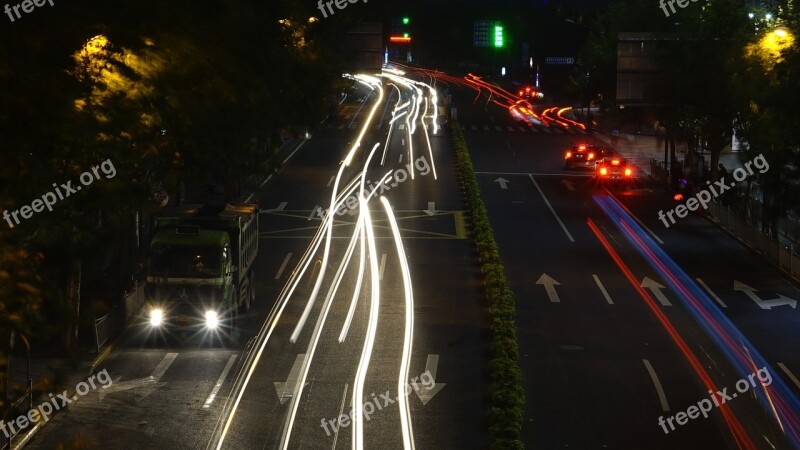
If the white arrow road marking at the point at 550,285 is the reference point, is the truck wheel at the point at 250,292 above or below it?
above

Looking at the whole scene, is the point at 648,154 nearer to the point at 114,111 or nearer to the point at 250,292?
the point at 250,292

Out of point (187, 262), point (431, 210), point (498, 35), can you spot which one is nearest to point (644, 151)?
point (498, 35)

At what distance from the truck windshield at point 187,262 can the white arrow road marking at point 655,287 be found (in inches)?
498

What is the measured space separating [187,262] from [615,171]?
3175cm

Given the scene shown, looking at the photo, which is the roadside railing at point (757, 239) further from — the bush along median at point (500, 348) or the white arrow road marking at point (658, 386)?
the white arrow road marking at point (658, 386)

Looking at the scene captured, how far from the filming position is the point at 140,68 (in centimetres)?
1934

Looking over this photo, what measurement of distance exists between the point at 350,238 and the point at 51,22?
28.5 meters

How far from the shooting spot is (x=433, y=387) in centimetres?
2262

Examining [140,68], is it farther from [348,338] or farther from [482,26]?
[482,26]

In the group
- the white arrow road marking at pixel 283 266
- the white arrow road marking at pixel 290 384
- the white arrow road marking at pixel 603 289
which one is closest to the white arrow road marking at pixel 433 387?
the white arrow road marking at pixel 290 384

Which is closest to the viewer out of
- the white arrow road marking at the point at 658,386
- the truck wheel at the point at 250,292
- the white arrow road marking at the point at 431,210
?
the white arrow road marking at the point at 658,386

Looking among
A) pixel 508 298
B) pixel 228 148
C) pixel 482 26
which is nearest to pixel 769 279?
pixel 508 298

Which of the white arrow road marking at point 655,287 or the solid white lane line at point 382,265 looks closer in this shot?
the white arrow road marking at point 655,287

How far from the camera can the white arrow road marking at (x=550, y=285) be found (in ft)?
103
